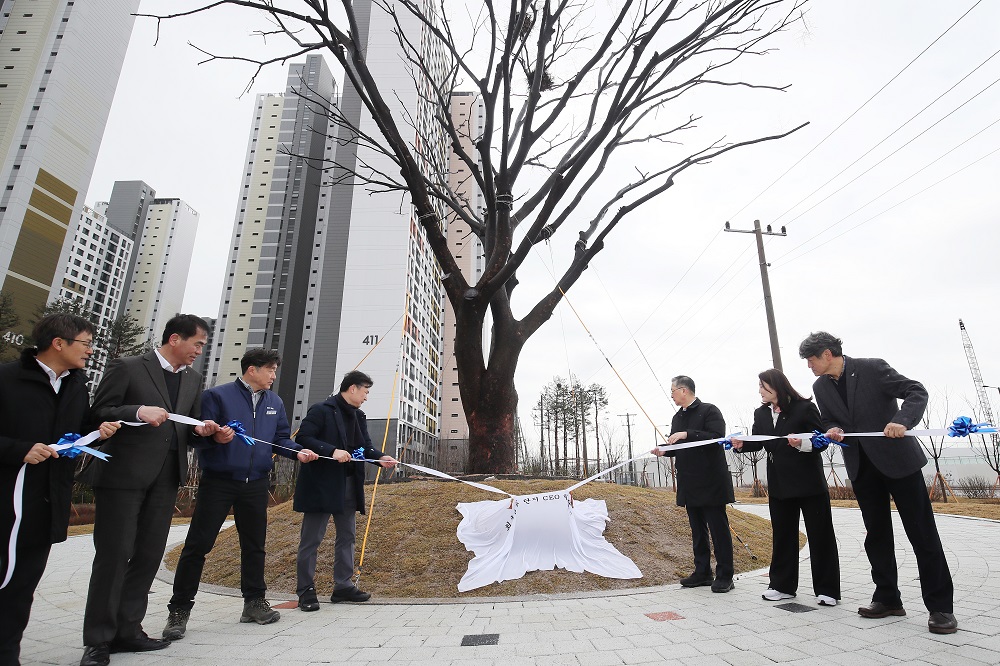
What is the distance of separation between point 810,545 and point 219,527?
443 centimetres

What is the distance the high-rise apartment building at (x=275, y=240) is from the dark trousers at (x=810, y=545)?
62.9 metres

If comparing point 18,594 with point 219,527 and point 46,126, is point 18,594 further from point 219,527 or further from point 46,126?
point 46,126

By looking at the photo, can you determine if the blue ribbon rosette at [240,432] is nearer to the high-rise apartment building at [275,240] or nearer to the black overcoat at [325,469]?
the black overcoat at [325,469]

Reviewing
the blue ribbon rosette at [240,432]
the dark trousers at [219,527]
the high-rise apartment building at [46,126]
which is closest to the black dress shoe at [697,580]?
the dark trousers at [219,527]

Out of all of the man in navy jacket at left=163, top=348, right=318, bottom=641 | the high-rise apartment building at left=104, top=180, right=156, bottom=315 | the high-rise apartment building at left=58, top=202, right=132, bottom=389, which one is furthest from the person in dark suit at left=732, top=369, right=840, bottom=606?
the high-rise apartment building at left=104, top=180, right=156, bottom=315

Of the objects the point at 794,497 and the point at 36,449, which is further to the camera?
the point at 794,497

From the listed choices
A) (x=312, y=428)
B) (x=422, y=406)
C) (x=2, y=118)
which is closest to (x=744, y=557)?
(x=312, y=428)

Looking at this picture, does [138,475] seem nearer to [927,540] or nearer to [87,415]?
[87,415]

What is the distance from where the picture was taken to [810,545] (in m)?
3.97

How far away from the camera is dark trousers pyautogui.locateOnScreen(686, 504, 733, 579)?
4.34m

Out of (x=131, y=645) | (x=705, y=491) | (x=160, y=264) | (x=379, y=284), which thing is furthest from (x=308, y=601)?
(x=160, y=264)

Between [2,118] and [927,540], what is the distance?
224ft

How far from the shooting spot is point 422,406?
187 feet

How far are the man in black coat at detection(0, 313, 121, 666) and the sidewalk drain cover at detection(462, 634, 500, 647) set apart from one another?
2.22 metres
